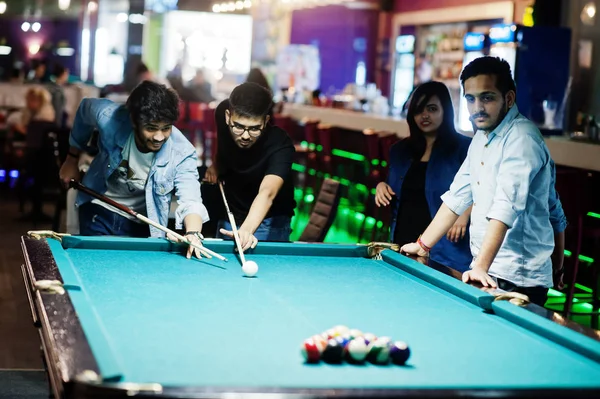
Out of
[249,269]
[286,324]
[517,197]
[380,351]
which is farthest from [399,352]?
[517,197]

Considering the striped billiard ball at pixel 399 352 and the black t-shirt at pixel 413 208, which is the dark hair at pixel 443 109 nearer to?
the black t-shirt at pixel 413 208

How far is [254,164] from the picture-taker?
4477 millimetres

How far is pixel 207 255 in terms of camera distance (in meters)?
3.61

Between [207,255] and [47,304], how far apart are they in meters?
1.17

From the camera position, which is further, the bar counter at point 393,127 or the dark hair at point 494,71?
the bar counter at point 393,127

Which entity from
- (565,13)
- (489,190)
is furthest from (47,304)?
(565,13)

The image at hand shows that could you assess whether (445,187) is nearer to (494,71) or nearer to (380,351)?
(494,71)

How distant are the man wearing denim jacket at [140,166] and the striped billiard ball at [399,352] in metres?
1.75

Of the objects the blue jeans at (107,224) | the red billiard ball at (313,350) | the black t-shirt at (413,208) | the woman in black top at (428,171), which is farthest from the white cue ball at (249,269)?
the black t-shirt at (413,208)

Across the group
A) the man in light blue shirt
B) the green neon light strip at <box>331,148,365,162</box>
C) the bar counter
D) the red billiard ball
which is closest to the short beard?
the man in light blue shirt

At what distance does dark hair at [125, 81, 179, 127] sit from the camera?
3838 millimetres

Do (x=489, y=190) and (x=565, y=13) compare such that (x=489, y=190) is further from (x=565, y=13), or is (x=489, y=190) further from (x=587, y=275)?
(x=565, y=13)

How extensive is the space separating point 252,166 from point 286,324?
199cm

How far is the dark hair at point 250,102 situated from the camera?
159 inches
